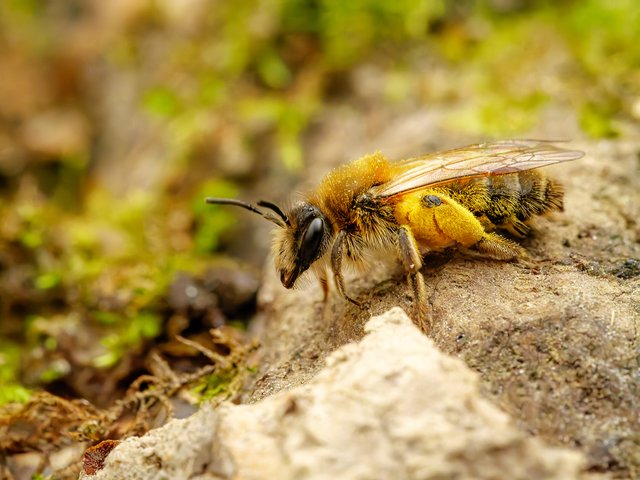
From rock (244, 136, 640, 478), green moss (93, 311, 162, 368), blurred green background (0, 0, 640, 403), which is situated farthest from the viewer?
blurred green background (0, 0, 640, 403)

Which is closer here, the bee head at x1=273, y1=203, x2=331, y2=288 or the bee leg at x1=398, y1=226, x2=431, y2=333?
the bee leg at x1=398, y1=226, x2=431, y2=333

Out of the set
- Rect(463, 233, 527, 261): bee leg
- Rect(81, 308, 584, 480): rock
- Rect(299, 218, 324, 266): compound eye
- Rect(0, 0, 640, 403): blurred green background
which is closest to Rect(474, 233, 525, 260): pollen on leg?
Rect(463, 233, 527, 261): bee leg

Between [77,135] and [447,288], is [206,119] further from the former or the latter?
[447,288]

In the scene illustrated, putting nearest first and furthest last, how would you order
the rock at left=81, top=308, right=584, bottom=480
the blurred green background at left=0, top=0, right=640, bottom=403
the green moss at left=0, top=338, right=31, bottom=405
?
1. the rock at left=81, top=308, right=584, bottom=480
2. the green moss at left=0, top=338, right=31, bottom=405
3. the blurred green background at left=0, top=0, right=640, bottom=403

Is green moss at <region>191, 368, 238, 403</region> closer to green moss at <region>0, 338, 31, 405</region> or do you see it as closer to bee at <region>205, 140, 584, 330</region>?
bee at <region>205, 140, 584, 330</region>

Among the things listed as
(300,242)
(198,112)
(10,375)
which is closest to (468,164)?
(300,242)

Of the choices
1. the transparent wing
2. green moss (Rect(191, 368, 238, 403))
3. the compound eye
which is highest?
the transparent wing

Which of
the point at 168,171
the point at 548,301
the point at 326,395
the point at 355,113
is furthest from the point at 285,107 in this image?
the point at 326,395

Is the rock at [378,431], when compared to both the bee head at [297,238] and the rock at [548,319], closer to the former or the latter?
the rock at [548,319]
